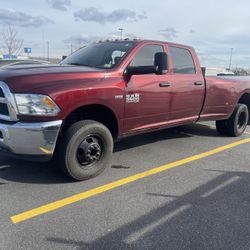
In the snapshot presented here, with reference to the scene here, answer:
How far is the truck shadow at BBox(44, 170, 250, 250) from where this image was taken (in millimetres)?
2988

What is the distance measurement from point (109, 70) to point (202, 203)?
7.10 ft

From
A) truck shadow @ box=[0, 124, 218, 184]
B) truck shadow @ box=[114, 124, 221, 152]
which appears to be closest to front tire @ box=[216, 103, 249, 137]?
truck shadow @ box=[114, 124, 221, 152]

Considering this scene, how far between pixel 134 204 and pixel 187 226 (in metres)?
0.70

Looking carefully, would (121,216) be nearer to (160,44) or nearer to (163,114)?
(163,114)

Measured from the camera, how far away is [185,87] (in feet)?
19.2

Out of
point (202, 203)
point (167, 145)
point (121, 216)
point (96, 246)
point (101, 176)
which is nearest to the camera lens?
point (96, 246)

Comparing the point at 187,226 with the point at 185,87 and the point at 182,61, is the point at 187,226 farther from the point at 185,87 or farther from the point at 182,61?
the point at 182,61

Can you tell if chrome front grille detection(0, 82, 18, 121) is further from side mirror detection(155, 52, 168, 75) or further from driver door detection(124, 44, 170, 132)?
side mirror detection(155, 52, 168, 75)

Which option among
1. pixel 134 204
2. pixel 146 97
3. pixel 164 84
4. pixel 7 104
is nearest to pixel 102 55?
pixel 146 97

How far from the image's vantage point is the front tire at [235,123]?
24.0 feet

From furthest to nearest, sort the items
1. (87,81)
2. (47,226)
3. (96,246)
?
(87,81) → (47,226) → (96,246)

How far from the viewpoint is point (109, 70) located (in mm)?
4711

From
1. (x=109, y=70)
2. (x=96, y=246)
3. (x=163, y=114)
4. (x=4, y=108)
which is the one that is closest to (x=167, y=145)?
(x=163, y=114)

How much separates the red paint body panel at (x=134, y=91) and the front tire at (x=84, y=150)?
0.89 feet
